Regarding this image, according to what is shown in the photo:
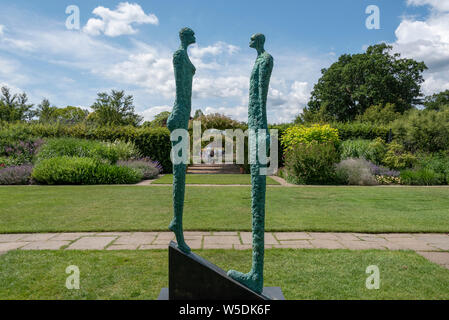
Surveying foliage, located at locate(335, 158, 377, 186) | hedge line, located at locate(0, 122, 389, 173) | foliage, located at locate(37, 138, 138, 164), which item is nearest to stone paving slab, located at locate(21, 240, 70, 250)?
foliage, located at locate(37, 138, 138, 164)

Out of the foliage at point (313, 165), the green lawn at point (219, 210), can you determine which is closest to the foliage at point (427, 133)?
the foliage at point (313, 165)

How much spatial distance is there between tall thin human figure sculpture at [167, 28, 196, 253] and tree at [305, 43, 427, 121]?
31.5 meters

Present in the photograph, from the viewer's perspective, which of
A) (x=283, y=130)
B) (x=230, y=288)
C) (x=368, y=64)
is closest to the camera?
(x=230, y=288)

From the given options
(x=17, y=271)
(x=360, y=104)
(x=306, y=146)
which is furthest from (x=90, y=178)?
(x=360, y=104)

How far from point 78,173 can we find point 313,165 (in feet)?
28.3

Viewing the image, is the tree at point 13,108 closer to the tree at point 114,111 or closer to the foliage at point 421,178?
the tree at point 114,111

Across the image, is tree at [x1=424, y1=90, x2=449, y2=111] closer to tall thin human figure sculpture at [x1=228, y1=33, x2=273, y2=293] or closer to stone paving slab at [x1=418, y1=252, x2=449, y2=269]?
stone paving slab at [x1=418, y1=252, x2=449, y2=269]

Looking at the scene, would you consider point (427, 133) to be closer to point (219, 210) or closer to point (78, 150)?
point (219, 210)

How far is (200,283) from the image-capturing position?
7.30 ft

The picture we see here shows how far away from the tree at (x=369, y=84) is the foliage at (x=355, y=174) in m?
22.0

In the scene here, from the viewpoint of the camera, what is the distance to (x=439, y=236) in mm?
4602

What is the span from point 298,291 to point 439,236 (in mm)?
3318
